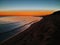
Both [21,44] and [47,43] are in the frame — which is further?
[21,44]

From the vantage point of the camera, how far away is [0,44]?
424 inches

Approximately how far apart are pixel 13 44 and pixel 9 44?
407 millimetres

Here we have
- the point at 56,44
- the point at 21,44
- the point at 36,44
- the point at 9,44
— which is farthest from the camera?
the point at 9,44

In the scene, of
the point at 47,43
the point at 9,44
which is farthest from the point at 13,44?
the point at 47,43

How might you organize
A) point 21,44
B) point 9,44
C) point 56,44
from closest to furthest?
point 56,44, point 21,44, point 9,44

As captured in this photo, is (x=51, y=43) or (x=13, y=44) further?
(x=13, y=44)

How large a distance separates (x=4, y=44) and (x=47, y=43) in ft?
15.4

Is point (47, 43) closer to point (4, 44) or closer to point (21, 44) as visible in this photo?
Result: point (21, 44)

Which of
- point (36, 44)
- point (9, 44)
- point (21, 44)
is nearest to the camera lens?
point (36, 44)

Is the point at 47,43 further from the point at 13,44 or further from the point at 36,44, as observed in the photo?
the point at 13,44

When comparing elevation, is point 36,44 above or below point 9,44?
above

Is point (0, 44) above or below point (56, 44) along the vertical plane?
below

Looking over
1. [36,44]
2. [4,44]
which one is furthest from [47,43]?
[4,44]

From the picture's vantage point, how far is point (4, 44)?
418 inches
